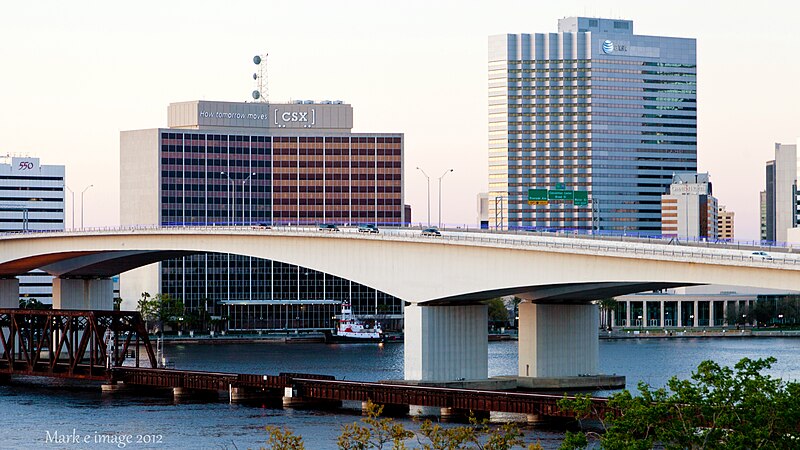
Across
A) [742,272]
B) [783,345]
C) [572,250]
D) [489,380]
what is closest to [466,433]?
[742,272]

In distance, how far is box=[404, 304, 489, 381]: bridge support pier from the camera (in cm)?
9494

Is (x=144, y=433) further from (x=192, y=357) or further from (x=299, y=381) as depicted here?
(x=192, y=357)

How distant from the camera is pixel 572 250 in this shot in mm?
85750

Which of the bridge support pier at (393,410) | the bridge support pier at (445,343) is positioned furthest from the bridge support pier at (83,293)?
the bridge support pier at (393,410)

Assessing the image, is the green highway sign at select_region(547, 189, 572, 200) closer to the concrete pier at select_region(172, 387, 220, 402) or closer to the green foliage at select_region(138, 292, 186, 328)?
the concrete pier at select_region(172, 387, 220, 402)

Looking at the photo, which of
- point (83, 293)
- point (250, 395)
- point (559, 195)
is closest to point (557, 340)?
point (250, 395)

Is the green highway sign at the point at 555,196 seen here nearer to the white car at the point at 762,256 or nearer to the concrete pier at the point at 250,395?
the concrete pier at the point at 250,395

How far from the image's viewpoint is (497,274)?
300 feet

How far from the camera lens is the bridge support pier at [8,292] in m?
142

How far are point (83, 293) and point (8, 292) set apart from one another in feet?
25.6

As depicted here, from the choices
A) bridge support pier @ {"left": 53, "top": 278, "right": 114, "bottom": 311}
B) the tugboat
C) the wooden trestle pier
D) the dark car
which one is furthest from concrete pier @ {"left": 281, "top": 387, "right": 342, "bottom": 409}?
the tugboat

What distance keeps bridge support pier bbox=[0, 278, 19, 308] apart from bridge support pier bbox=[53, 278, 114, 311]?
5.18 m

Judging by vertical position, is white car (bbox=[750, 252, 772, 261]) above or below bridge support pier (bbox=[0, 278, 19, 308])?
above

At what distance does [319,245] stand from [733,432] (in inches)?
2285
